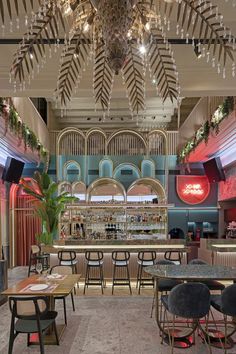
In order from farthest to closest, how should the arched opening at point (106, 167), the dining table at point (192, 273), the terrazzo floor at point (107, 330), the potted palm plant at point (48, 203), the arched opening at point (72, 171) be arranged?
the arched opening at point (72, 171) → the arched opening at point (106, 167) → the potted palm plant at point (48, 203) → the terrazzo floor at point (107, 330) → the dining table at point (192, 273)

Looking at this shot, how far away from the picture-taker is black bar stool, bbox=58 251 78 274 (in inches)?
320

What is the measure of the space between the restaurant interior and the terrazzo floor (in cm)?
3

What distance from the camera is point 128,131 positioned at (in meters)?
12.1

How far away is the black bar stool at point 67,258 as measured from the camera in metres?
8.14

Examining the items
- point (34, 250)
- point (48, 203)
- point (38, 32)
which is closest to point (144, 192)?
point (48, 203)

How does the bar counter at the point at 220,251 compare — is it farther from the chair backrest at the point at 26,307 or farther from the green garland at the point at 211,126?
the chair backrest at the point at 26,307

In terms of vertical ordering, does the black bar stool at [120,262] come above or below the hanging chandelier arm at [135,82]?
below

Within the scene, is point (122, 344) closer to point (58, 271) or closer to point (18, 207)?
point (58, 271)

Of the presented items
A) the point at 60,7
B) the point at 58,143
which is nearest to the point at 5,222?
the point at 58,143

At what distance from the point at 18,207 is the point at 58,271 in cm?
692

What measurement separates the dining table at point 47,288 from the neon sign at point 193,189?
7.54 m

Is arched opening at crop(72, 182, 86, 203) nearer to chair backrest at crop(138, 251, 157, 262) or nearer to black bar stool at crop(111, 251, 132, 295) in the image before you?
black bar stool at crop(111, 251, 132, 295)

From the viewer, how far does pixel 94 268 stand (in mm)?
8758

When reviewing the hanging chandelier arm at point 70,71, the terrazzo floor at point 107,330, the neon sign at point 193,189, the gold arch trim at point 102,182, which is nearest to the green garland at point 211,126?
the neon sign at point 193,189
